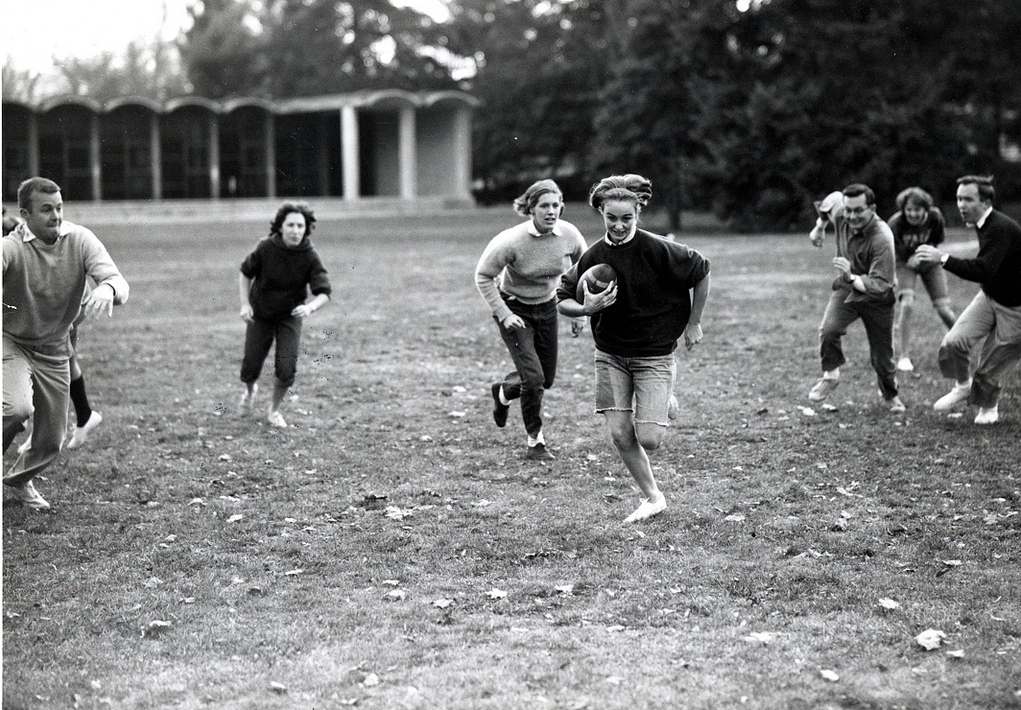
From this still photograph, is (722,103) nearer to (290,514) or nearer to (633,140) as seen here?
(633,140)

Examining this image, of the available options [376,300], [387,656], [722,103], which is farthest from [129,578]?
[722,103]

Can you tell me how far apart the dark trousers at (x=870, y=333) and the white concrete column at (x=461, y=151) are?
48099 mm

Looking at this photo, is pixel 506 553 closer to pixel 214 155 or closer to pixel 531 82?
pixel 531 82

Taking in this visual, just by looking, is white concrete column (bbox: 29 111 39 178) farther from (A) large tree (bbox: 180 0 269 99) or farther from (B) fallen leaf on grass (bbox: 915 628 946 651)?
(B) fallen leaf on grass (bbox: 915 628 946 651)

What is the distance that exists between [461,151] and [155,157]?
559 inches

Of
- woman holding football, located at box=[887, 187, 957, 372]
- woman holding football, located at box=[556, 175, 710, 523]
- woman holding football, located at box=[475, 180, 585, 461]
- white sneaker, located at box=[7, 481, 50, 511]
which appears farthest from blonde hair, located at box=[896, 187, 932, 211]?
white sneaker, located at box=[7, 481, 50, 511]

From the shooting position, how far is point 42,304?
754 cm

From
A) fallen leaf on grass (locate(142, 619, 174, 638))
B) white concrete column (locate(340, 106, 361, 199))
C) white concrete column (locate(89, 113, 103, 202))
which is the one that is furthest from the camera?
white concrete column (locate(340, 106, 361, 199))

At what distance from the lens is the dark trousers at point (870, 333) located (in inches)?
410

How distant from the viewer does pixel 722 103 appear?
3738cm

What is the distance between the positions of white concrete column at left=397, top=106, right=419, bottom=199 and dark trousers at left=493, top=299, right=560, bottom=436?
4809cm

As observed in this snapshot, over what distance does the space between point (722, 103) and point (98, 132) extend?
1223 inches

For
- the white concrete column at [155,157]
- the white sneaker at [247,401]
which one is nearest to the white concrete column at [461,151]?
the white concrete column at [155,157]

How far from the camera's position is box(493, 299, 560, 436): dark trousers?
9.15 m
